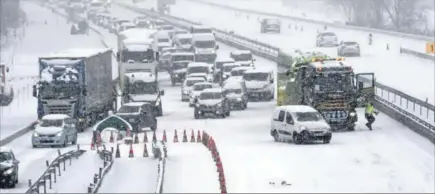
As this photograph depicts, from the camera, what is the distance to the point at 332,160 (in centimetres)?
3669

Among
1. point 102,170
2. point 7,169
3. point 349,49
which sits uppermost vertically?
point 349,49

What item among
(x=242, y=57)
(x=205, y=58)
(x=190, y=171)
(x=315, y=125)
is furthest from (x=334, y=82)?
(x=205, y=58)

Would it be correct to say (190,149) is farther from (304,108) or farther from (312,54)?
(312,54)

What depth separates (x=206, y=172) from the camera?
34188 mm

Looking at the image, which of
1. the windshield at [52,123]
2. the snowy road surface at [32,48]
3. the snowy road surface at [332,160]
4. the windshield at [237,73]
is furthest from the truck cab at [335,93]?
the windshield at [237,73]

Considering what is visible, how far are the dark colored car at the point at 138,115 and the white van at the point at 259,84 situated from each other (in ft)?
45.7

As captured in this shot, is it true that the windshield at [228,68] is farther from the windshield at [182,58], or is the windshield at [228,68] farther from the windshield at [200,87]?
the windshield at [200,87]

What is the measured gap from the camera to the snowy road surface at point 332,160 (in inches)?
1240

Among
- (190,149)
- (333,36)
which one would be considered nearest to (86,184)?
(190,149)

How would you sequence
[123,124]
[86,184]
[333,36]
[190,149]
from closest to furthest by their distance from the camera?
[86,184] → [190,149] → [123,124] → [333,36]

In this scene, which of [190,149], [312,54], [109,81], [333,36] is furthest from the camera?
[333,36]

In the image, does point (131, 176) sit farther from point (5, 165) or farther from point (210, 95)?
point (210, 95)

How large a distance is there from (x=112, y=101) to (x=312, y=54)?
1115cm

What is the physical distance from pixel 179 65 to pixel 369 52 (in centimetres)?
2337
